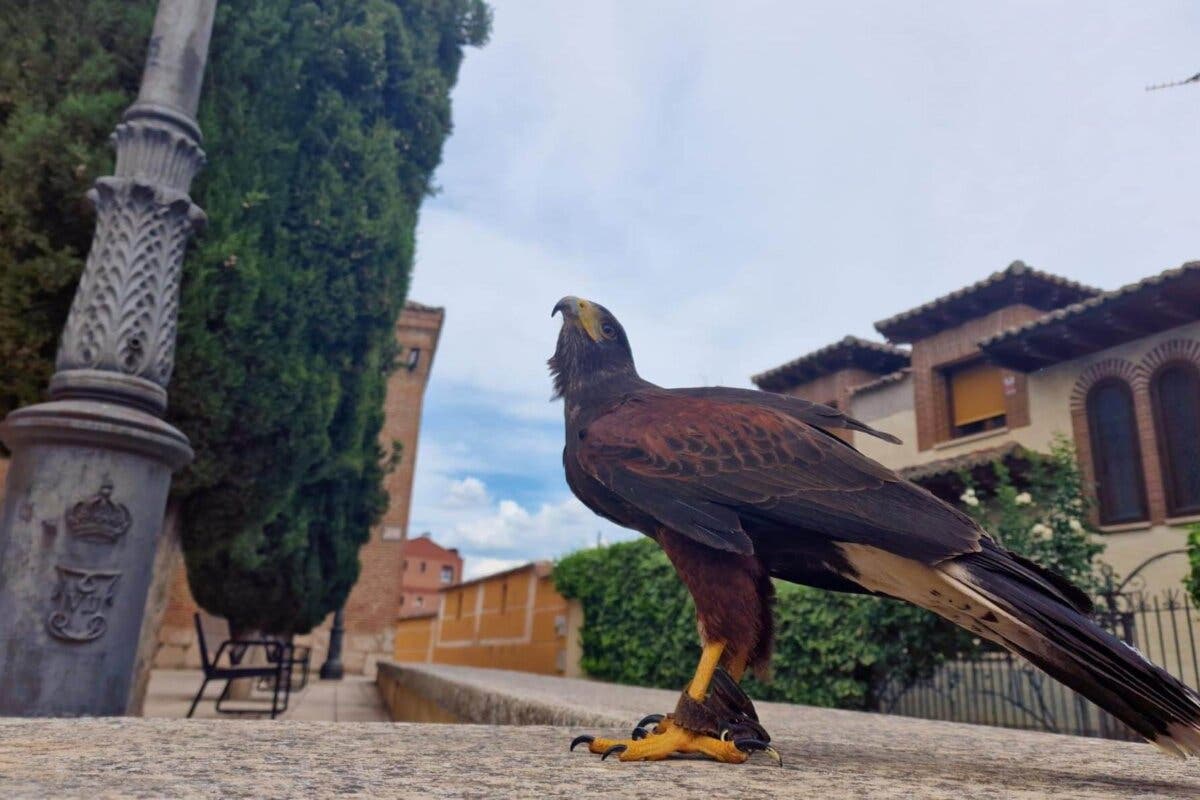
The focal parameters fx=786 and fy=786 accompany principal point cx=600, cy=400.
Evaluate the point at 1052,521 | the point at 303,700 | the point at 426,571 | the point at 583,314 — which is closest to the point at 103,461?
the point at 583,314

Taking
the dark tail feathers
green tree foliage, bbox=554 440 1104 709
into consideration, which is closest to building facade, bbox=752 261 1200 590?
green tree foliage, bbox=554 440 1104 709

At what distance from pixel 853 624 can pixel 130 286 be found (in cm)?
704

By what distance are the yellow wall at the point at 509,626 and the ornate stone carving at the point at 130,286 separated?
1144 cm

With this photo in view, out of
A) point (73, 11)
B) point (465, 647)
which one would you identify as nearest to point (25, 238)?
point (73, 11)

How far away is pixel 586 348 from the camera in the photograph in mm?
2438

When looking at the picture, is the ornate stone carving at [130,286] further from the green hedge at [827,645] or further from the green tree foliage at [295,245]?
the green hedge at [827,645]

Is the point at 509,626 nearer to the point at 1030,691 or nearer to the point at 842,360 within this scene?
the point at 842,360

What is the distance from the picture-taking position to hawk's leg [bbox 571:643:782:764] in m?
2.02

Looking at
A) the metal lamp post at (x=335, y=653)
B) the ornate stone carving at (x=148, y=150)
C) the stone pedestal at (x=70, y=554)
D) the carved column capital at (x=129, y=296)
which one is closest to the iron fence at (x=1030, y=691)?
the stone pedestal at (x=70, y=554)

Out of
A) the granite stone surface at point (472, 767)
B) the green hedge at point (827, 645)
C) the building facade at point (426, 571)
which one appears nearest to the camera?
the granite stone surface at point (472, 767)

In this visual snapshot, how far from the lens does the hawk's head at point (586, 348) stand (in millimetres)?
2432

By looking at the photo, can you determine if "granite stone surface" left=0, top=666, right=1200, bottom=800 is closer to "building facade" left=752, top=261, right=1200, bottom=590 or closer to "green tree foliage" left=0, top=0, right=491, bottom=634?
"green tree foliage" left=0, top=0, right=491, bottom=634

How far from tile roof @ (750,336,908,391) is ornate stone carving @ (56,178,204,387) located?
15.9 m

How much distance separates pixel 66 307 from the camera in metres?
4.81
